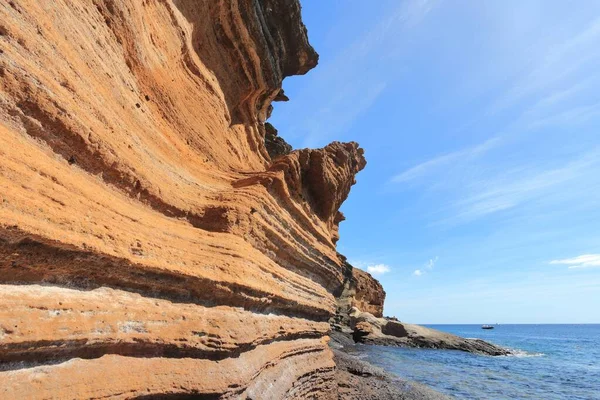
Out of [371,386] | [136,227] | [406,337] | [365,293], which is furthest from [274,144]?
[365,293]

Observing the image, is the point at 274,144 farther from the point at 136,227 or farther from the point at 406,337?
the point at 406,337

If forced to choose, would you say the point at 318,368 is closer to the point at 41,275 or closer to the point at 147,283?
the point at 147,283

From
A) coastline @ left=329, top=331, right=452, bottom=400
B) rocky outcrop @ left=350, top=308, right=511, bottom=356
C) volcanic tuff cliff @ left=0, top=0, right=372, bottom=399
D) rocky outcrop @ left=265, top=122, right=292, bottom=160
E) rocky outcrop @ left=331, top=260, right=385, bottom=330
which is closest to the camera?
volcanic tuff cliff @ left=0, top=0, right=372, bottom=399

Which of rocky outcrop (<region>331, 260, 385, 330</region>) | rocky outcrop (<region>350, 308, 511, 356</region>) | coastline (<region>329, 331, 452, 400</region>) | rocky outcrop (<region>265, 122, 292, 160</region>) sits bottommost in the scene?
coastline (<region>329, 331, 452, 400</region>)

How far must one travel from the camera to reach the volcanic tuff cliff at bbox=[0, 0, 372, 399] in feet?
13.6

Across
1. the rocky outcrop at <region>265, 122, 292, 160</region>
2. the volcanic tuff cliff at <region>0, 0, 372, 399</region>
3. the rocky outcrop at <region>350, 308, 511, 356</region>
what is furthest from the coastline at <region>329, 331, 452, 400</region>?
the rocky outcrop at <region>350, 308, 511, 356</region>

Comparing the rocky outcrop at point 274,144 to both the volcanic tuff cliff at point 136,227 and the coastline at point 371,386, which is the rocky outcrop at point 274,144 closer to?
the volcanic tuff cliff at point 136,227

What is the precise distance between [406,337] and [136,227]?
47.7 meters

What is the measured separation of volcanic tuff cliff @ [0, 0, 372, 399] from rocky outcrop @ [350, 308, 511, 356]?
113 ft

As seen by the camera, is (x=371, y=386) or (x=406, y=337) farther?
(x=406, y=337)

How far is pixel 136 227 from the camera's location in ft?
19.2

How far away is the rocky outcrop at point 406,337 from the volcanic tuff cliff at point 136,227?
113 feet

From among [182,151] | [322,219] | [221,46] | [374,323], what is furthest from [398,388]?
[374,323]

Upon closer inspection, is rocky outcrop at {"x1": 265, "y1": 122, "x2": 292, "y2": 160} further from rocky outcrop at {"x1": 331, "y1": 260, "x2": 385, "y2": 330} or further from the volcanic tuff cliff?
rocky outcrop at {"x1": 331, "y1": 260, "x2": 385, "y2": 330}
